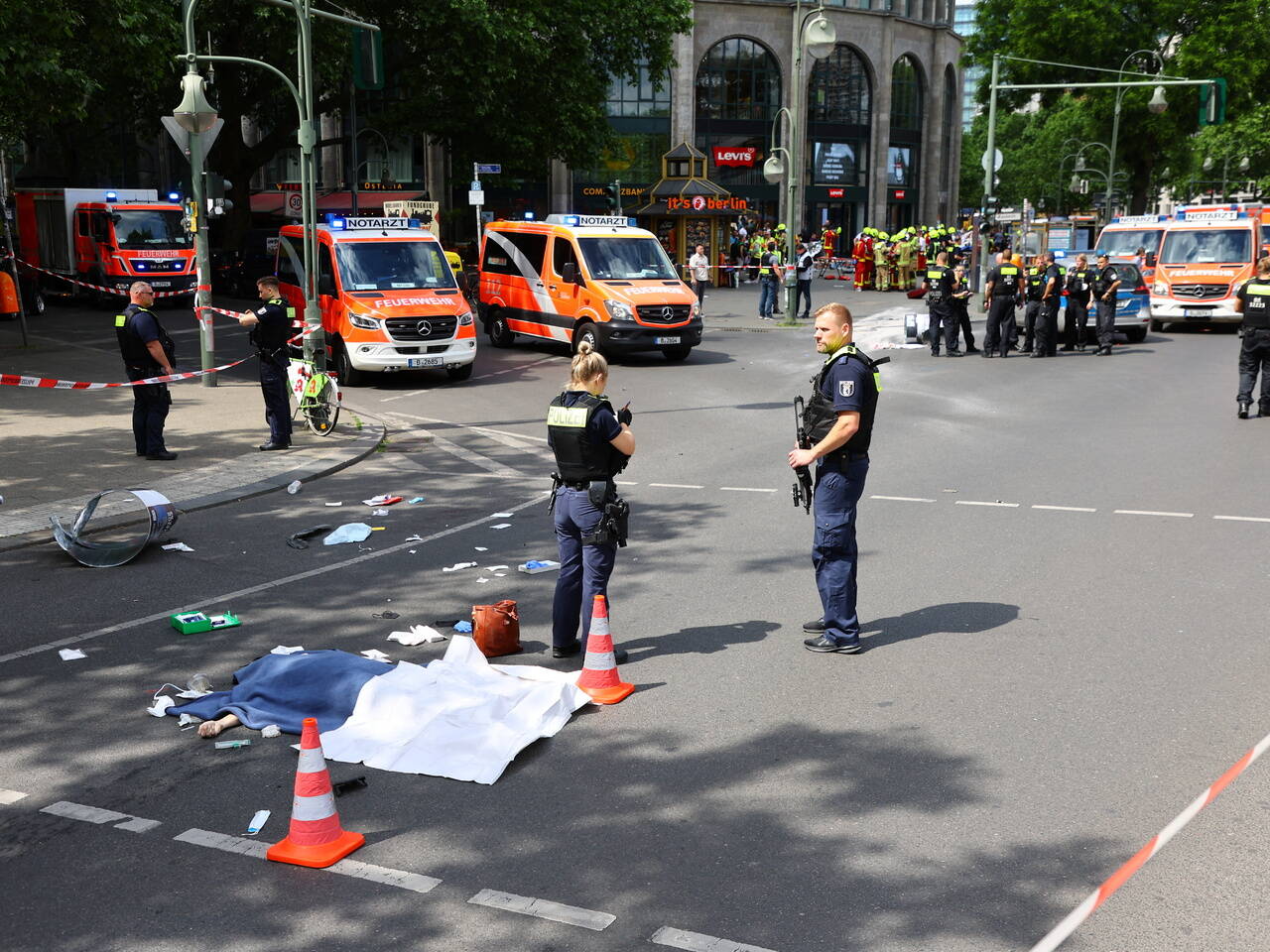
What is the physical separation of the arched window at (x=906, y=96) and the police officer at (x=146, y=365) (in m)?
60.7

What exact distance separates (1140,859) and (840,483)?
2807 millimetres

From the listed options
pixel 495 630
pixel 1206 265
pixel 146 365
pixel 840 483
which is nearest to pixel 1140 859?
pixel 840 483

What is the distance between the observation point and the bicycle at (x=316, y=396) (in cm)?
1422

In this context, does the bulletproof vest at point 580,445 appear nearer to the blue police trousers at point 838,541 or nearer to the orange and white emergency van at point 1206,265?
the blue police trousers at point 838,541

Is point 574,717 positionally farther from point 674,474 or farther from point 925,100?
point 925,100

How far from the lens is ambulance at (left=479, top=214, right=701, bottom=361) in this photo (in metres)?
20.8

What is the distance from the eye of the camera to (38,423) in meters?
14.4

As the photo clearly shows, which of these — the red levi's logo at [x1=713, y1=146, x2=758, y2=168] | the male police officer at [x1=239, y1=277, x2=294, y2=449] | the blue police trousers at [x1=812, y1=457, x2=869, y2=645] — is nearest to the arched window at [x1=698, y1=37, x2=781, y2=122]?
the red levi's logo at [x1=713, y1=146, x2=758, y2=168]

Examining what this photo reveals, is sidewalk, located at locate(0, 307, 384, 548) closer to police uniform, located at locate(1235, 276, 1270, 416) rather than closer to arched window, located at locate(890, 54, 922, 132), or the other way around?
police uniform, located at locate(1235, 276, 1270, 416)

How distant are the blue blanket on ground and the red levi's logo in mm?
59517

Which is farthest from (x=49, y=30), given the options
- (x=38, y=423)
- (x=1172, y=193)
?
(x=1172, y=193)

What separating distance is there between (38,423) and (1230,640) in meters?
12.6

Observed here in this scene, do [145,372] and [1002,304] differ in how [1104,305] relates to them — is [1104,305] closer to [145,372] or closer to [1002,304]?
[1002,304]

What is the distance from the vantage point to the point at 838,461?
6930 mm
